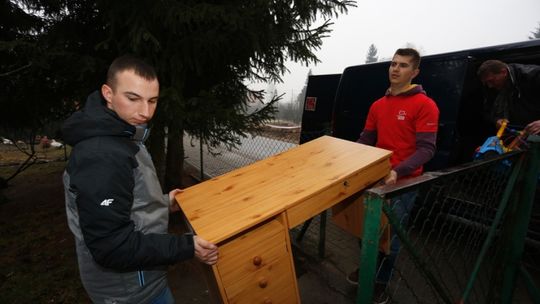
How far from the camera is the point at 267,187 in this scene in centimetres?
158

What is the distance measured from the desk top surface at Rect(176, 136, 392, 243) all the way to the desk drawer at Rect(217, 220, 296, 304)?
9cm

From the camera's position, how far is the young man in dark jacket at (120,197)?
42.1 inches

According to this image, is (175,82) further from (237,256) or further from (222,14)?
(237,256)

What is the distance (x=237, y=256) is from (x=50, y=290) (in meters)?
2.80

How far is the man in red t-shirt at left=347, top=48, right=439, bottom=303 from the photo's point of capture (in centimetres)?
208

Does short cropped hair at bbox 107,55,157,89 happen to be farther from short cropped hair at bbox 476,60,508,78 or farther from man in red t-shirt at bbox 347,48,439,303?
short cropped hair at bbox 476,60,508,78

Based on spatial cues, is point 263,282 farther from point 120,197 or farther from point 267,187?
point 120,197

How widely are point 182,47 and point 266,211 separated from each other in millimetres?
2439

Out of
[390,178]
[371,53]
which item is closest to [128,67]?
[390,178]

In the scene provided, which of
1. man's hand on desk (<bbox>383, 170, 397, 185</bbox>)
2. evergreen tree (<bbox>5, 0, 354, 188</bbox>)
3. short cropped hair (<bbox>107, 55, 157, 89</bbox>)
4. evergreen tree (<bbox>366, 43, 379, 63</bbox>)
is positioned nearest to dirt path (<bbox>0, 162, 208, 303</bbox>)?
evergreen tree (<bbox>5, 0, 354, 188</bbox>)

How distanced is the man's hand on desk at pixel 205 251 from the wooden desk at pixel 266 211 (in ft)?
0.09

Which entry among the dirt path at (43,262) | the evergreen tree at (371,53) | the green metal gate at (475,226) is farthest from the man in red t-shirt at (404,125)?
the evergreen tree at (371,53)

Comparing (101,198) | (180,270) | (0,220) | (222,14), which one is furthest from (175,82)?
(0,220)

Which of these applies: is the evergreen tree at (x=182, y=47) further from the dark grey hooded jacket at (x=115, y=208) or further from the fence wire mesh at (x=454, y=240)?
the fence wire mesh at (x=454, y=240)
